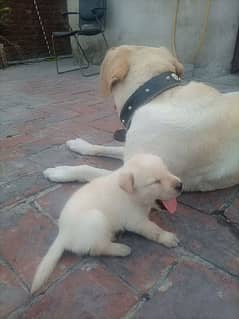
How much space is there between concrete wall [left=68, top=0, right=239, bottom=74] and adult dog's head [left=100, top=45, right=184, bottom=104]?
10.3ft

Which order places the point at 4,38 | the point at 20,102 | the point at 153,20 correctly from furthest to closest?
the point at 4,38, the point at 153,20, the point at 20,102

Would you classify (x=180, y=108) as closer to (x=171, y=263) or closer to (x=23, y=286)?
(x=171, y=263)

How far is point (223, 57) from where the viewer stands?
471 centimetres

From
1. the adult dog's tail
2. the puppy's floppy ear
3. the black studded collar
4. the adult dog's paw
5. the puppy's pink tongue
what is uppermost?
the black studded collar

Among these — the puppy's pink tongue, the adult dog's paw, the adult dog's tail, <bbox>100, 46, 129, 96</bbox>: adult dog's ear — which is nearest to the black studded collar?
<bbox>100, 46, 129, 96</bbox>: adult dog's ear

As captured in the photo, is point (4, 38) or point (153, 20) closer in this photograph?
point (153, 20)

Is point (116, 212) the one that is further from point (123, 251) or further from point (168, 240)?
point (168, 240)

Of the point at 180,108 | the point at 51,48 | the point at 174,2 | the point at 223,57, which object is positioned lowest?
the point at 51,48

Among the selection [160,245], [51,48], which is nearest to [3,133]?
[160,245]

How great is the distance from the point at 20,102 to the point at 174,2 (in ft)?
9.79

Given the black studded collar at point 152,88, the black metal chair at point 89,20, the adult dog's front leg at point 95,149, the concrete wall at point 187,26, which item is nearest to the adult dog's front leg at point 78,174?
the adult dog's front leg at point 95,149

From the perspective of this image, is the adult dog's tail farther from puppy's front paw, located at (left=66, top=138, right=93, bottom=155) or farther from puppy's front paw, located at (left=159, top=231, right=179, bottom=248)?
puppy's front paw, located at (left=66, top=138, right=93, bottom=155)

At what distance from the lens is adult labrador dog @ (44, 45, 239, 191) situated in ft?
5.49

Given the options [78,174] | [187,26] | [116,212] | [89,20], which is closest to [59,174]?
[78,174]
